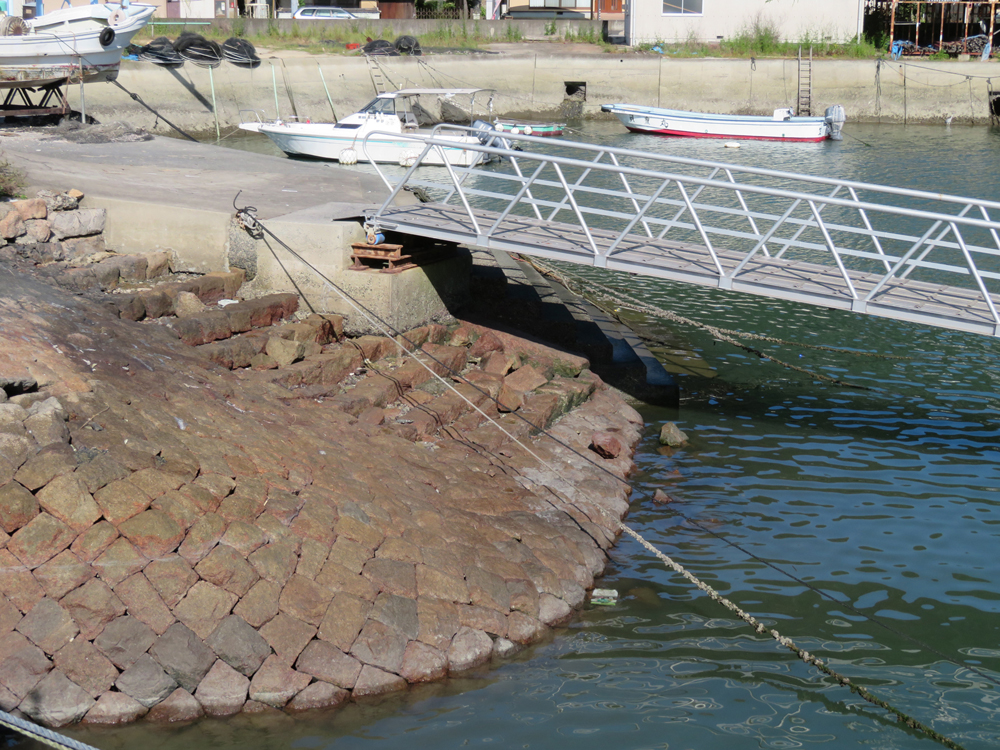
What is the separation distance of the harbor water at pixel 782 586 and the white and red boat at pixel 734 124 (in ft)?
74.1

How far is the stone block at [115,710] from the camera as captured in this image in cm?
541

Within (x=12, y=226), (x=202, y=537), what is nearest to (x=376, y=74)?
(x=12, y=226)

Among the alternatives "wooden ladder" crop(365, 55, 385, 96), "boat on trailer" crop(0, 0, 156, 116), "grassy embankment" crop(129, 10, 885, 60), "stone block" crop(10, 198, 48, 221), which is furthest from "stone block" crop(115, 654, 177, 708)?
"grassy embankment" crop(129, 10, 885, 60)

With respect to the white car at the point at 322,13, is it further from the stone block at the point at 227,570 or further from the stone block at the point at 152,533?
the stone block at the point at 227,570

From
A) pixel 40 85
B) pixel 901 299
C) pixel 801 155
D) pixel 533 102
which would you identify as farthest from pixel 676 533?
pixel 533 102

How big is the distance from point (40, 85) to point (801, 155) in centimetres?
2322

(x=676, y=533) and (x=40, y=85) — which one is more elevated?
(x=40, y=85)

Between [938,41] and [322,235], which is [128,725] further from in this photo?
[938,41]

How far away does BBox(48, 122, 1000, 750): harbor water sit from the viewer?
5.71m

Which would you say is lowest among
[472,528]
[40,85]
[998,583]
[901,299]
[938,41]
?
[998,583]

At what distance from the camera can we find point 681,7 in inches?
1587

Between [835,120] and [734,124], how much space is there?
143 inches

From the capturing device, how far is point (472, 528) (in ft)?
24.2

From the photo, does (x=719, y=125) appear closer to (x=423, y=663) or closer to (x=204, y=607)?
(x=423, y=663)
